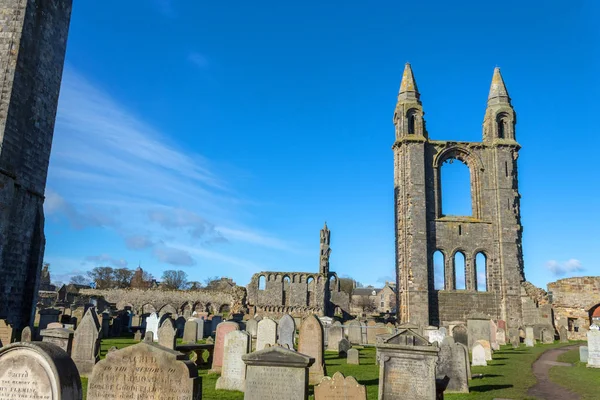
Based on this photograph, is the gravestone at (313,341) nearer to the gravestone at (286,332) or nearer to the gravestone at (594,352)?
the gravestone at (286,332)

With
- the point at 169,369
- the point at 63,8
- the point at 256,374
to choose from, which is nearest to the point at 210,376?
the point at 256,374

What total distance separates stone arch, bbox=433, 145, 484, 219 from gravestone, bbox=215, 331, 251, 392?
66.4 ft

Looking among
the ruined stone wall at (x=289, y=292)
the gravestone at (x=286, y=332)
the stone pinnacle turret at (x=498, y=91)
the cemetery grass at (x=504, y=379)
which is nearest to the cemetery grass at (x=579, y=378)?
the cemetery grass at (x=504, y=379)

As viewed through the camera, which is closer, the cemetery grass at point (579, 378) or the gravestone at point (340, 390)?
the gravestone at point (340, 390)

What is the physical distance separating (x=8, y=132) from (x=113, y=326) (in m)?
12.2

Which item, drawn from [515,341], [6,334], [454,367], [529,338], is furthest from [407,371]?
[529,338]

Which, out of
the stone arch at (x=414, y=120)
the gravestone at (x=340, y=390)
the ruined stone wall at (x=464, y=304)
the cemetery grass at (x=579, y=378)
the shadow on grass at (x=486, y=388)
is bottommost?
the shadow on grass at (x=486, y=388)

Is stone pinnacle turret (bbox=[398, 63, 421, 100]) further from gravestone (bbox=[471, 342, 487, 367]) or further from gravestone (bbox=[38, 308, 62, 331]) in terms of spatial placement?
gravestone (bbox=[38, 308, 62, 331])

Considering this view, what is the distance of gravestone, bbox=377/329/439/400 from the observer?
7.93 m

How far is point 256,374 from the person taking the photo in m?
6.40

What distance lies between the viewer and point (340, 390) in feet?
23.7

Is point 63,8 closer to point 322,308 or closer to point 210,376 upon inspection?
point 210,376

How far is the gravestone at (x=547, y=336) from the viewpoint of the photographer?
77.9 feet

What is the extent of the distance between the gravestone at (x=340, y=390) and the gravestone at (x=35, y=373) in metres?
3.64
